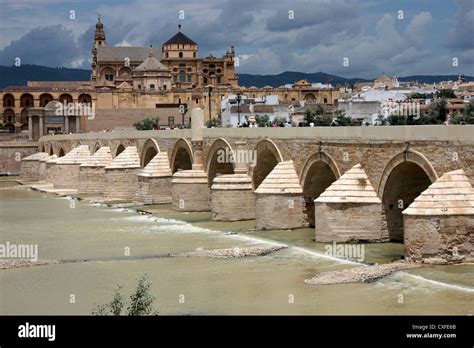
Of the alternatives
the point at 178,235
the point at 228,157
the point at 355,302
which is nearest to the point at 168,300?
the point at 355,302

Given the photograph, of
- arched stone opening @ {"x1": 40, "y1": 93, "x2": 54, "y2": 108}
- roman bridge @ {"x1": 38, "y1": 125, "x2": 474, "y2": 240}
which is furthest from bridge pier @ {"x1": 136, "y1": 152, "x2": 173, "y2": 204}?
arched stone opening @ {"x1": 40, "y1": 93, "x2": 54, "y2": 108}

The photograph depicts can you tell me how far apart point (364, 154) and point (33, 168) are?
49.7m

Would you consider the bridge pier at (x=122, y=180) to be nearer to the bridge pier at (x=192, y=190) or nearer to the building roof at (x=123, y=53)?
the bridge pier at (x=192, y=190)

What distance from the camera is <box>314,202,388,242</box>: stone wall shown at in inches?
1021

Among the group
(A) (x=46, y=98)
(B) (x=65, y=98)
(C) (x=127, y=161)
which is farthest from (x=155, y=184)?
(A) (x=46, y=98)

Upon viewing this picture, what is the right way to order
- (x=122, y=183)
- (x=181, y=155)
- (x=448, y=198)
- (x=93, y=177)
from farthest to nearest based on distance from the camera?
(x=93, y=177) < (x=122, y=183) < (x=181, y=155) < (x=448, y=198)

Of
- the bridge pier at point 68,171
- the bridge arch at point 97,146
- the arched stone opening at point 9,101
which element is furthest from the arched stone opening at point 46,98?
the bridge pier at point 68,171

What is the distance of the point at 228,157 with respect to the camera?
3838 cm

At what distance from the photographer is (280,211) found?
100 ft

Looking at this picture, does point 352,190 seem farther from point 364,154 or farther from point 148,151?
point 148,151

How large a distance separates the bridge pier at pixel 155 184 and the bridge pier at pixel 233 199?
348 inches

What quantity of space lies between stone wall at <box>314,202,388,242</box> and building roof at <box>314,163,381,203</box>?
139mm

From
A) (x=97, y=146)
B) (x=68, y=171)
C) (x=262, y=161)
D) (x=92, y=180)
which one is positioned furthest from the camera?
(x=97, y=146)
